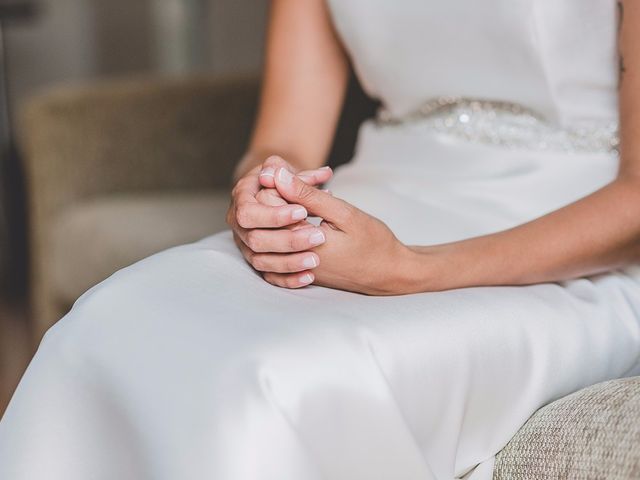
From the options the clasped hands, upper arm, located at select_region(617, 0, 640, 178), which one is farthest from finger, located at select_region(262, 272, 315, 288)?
upper arm, located at select_region(617, 0, 640, 178)

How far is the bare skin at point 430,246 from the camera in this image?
3.02 ft

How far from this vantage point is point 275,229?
0.95 metres

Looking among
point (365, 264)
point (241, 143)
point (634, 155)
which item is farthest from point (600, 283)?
point (241, 143)

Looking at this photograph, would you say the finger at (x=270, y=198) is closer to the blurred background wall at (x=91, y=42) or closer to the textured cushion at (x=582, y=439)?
the textured cushion at (x=582, y=439)

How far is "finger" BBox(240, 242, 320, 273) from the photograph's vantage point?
92 centimetres

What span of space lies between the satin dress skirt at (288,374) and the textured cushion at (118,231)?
842 millimetres

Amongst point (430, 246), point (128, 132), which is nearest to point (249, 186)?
point (430, 246)

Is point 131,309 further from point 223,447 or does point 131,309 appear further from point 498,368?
point 498,368

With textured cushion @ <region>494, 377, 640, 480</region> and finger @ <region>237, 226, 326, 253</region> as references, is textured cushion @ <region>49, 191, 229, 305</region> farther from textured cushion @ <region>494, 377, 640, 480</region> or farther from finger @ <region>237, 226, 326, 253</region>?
textured cushion @ <region>494, 377, 640, 480</region>

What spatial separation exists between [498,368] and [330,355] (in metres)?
0.18

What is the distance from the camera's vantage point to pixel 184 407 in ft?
2.66

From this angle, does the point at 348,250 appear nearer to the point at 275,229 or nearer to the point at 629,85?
the point at 275,229

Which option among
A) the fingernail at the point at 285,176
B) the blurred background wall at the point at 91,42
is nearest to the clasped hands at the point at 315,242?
the fingernail at the point at 285,176

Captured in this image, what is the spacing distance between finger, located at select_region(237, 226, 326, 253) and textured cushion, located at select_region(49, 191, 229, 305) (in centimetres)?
94
